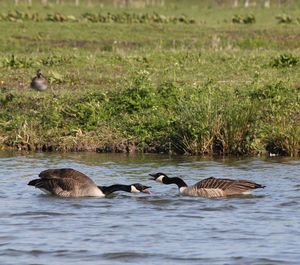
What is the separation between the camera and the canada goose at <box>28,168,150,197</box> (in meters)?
13.3

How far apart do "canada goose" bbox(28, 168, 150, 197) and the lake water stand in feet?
0.41

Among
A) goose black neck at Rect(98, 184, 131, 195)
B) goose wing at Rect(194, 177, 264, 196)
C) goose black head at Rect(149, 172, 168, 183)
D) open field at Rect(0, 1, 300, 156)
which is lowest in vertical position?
goose black neck at Rect(98, 184, 131, 195)

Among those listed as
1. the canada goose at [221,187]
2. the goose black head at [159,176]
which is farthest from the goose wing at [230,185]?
the goose black head at [159,176]

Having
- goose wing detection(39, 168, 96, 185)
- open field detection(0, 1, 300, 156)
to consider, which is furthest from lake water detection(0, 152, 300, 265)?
open field detection(0, 1, 300, 156)

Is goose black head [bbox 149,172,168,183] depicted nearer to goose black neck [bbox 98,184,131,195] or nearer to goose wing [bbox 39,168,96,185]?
goose black neck [bbox 98,184,131,195]

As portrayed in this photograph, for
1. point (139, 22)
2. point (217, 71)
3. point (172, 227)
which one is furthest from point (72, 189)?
point (139, 22)

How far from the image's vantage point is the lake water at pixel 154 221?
1038 centimetres

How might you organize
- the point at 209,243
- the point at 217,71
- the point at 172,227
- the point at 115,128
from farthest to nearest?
the point at 217,71, the point at 115,128, the point at 172,227, the point at 209,243

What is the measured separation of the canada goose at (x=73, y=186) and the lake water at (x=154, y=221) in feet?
0.41

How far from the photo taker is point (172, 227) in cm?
1160

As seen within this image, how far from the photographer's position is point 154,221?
12.0 m

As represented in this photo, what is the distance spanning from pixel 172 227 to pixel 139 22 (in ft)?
87.0

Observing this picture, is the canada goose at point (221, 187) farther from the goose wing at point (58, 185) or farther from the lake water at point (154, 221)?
the goose wing at point (58, 185)

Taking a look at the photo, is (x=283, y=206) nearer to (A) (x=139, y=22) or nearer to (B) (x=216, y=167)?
(B) (x=216, y=167)
